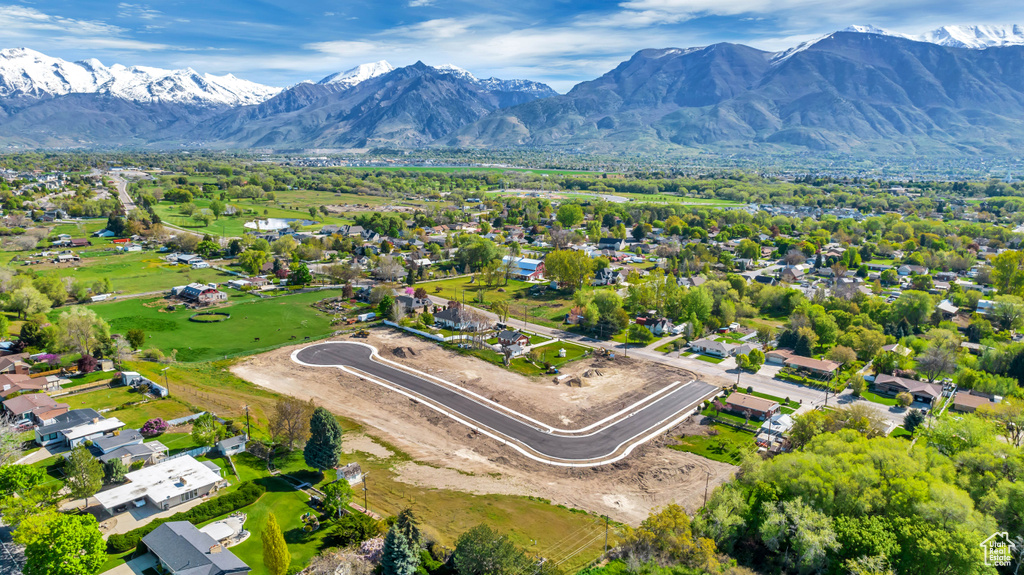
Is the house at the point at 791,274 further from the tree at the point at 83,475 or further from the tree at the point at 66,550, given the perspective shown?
the tree at the point at 66,550

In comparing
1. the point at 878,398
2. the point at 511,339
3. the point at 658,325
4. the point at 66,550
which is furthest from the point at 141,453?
the point at 878,398

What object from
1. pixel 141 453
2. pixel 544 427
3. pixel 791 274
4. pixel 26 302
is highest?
pixel 26 302

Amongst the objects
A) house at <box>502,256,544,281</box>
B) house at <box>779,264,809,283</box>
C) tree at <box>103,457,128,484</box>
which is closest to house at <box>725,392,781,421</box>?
tree at <box>103,457,128,484</box>

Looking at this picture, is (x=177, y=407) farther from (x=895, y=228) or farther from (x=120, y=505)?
(x=895, y=228)

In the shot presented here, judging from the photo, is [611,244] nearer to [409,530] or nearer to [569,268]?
[569,268]

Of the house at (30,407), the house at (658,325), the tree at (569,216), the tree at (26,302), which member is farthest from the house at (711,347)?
the tree at (569,216)

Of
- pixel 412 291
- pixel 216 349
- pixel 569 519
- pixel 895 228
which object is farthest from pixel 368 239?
pixel 895 228

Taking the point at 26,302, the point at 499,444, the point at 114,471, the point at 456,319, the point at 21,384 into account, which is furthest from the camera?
the point at 456,319
